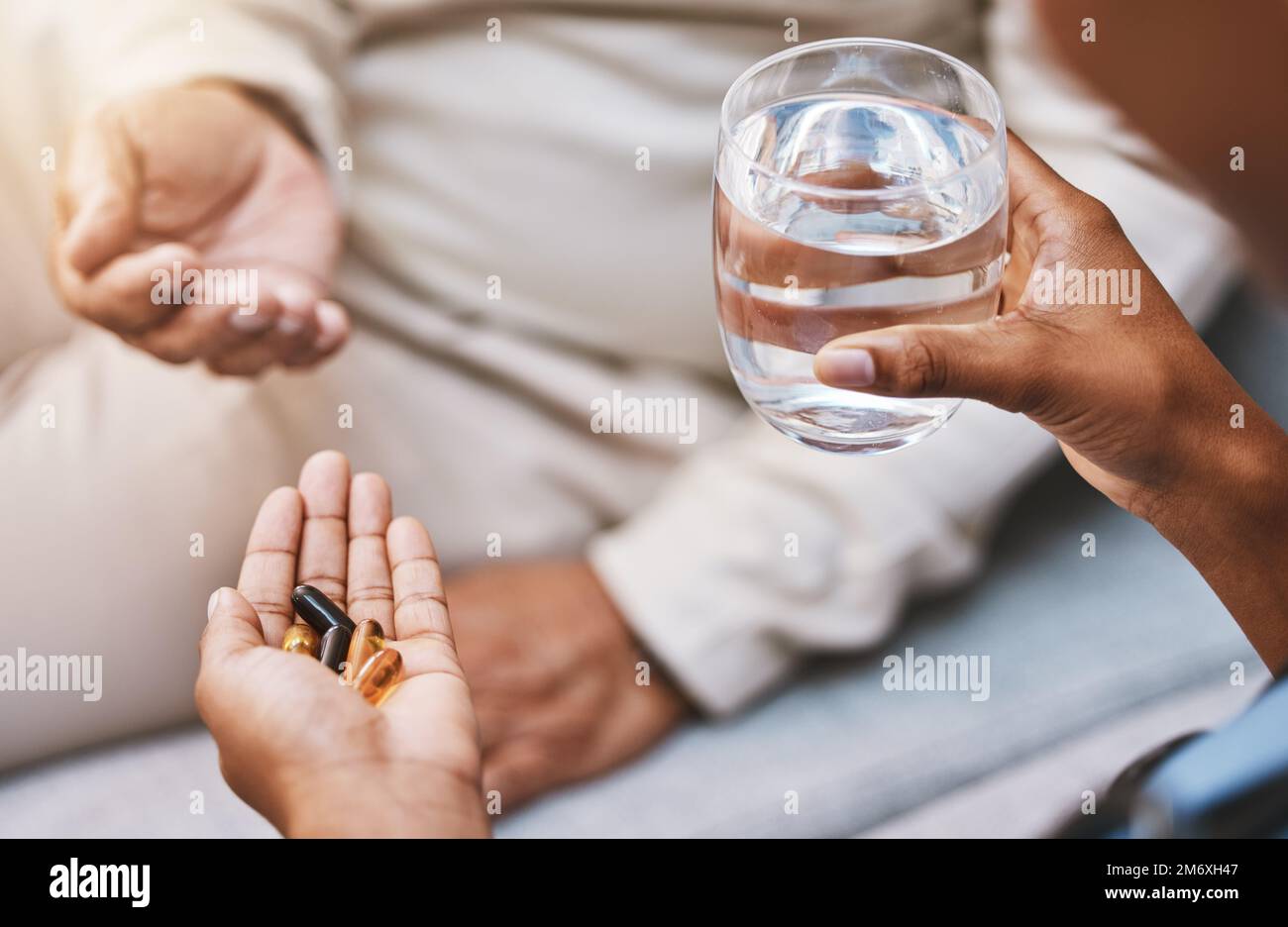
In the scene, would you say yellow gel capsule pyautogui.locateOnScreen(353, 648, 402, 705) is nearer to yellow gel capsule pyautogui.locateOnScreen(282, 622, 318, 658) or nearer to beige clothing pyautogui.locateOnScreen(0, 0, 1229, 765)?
yellow gel capsule pyautogui.locateOnScreen(282, 622, 318, 658)

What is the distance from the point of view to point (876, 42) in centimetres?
43

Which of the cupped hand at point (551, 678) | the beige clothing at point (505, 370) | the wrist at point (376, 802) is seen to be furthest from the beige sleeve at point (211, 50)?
the wrist at point (376, 802)

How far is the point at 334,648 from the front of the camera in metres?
0.48

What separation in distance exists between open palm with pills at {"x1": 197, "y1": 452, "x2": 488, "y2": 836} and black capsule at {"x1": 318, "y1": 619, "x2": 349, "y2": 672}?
1cm

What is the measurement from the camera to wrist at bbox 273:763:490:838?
16.7 inches

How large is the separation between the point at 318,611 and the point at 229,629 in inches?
1.5

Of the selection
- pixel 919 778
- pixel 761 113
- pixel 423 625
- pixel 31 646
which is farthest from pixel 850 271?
pixel 31 646

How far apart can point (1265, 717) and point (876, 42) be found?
326mm

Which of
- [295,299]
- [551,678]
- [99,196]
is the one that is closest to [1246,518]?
[551,678]

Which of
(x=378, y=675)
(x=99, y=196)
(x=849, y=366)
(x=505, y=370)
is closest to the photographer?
(x=849, y=366)

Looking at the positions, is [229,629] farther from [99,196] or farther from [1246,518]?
[1246,518]

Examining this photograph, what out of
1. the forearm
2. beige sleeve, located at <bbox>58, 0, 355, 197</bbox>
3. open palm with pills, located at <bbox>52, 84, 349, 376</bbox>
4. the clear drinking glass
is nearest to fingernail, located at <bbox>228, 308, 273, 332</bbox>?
open palm with pills, located at <bbox>52, 84, 349, 376</bbox>

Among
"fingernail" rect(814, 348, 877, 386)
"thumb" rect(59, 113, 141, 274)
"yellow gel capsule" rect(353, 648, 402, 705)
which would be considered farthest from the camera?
"thumb" rect(59, 113, 141, 274)

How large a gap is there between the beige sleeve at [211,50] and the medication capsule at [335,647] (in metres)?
0.31
